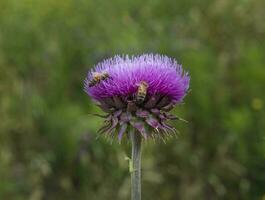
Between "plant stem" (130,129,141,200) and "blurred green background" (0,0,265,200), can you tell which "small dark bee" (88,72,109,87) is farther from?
"blurred green background" (0,0,265,200)

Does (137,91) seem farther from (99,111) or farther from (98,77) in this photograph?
(99,111)

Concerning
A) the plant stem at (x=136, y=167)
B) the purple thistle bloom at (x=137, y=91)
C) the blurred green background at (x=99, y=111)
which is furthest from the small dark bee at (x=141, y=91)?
the blurred green background at (x=99, y=111)

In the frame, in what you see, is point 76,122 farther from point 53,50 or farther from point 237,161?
point 237,161

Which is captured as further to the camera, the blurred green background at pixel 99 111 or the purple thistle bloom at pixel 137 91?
the blurred green background at pixel 99 111

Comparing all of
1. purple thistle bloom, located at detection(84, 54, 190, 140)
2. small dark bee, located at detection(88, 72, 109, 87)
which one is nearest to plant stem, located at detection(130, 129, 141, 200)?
purple thistle bloom, located at detection(84, 54, 190, 140)

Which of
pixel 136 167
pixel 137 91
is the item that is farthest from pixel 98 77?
pixel 136 167

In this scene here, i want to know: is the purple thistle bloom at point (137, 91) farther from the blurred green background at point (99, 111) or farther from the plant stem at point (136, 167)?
the blurred green background at point (99, 111)
